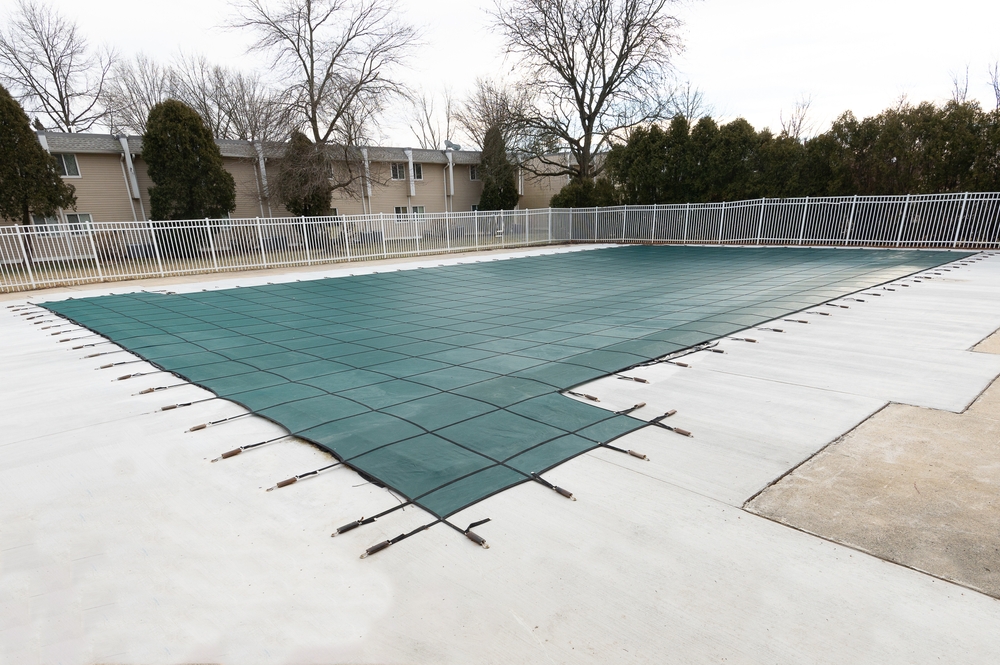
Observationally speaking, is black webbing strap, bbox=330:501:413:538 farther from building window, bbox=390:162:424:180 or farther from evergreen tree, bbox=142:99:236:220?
building window, bbox=390:162:424:180

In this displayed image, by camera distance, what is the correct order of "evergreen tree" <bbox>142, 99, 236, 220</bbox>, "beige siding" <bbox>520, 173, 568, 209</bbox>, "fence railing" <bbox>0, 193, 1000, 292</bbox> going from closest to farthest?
"fence railing" <bbox>0, 193, 1000, 292</bbox>, "evergreen tree" <bbox>142, 99, 236, 220</bbox>, "beige siding" <bbox>520, 173, 568, 209</bbox>

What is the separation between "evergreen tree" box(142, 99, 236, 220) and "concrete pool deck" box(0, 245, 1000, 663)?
1439 cm

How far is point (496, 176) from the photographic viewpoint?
22594mm

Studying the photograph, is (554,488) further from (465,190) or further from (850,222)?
(465,190)

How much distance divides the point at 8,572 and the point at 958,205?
15.9 metres

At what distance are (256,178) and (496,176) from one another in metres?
10.1

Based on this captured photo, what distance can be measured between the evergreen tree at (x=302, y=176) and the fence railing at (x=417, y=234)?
4.04m

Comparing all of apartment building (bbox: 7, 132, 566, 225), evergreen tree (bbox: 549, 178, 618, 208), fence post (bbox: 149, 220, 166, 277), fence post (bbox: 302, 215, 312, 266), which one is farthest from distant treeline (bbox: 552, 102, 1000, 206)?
fence post (bbox: 149, 220, 166, 277)

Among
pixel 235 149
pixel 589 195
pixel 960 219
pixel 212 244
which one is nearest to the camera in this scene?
pixel 960 219

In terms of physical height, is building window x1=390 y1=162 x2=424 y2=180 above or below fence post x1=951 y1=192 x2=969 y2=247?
above

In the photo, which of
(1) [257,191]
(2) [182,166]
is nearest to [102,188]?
(2) [182,166]

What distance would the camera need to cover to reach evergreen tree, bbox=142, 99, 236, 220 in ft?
46.5

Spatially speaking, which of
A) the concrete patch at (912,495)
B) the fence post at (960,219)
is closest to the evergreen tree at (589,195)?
the fence post at (960,219)

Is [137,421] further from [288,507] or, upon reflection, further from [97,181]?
[97,181]
